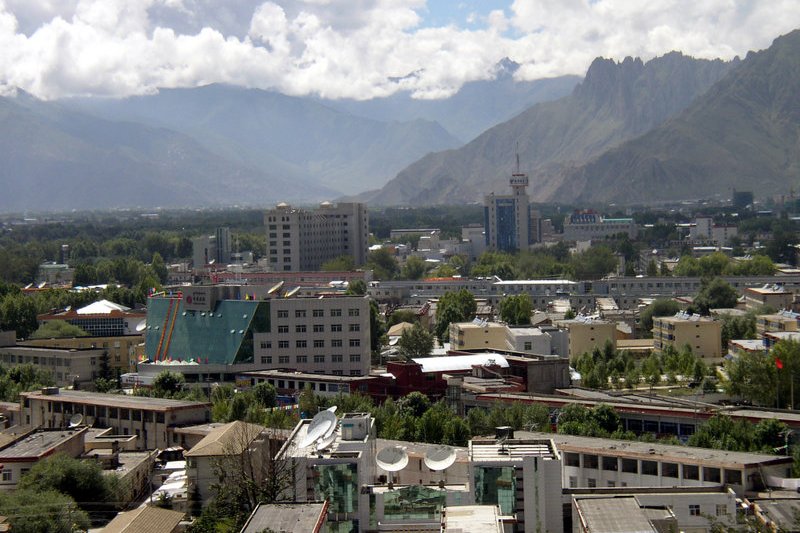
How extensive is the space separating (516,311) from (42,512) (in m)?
49.5

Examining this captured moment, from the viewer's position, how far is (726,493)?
85.4ft

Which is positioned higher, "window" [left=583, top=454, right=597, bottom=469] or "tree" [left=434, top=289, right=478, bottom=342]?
"tree" [left=434, top=289, right=478, bottom=342]

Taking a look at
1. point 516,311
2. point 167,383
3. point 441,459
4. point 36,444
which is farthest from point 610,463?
point 516,311

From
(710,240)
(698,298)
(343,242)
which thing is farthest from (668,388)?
(710,240)

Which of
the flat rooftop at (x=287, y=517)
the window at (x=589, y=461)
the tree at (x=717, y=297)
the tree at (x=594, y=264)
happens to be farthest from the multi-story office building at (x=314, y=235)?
the flat rooftop at (x=287, y=517)

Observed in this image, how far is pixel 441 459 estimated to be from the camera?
26.5 meters

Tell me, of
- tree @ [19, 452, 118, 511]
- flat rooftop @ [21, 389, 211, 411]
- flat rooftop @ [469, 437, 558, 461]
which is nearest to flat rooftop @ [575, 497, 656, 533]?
flat rooftop @ [469, 437, 558, 461]

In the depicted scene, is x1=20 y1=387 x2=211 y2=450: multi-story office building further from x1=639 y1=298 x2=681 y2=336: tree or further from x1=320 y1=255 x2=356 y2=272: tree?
x1=320 y1=255 x2=356 y2=272: tree

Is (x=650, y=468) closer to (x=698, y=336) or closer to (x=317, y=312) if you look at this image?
(x=317, y=312)

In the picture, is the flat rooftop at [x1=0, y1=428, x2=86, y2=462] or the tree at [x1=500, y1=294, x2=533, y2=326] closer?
the flat rooftop at [x1=0, y1=428, x2=86, y2=462]

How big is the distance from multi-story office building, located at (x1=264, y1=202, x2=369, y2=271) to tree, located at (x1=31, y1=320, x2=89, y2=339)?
127ft

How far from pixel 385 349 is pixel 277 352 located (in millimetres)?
14534

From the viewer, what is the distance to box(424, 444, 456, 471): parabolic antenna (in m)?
26.2

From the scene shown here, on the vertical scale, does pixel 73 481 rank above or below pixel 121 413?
below
